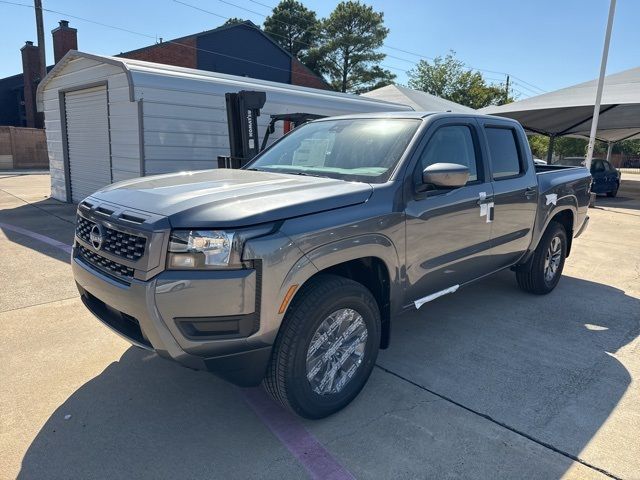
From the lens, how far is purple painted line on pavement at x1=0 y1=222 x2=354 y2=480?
245cm

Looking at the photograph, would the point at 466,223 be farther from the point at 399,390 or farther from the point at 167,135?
the point at 167,135

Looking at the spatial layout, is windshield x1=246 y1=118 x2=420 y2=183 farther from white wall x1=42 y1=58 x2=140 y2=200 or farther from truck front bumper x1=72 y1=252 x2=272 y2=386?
white wall x1=42 y1=58 x2=140 y2=200

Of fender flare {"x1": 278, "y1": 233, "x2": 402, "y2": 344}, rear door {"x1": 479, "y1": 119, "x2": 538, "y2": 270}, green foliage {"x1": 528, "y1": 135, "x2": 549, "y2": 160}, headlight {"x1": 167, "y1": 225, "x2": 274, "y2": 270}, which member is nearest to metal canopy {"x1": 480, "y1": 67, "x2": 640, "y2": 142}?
rear door {"x1": 479, "y1": 119, "x2": 538, "y2": 270}

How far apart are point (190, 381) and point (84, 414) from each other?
0.69m

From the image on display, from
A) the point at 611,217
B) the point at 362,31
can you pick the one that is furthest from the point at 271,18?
the point at 611,217

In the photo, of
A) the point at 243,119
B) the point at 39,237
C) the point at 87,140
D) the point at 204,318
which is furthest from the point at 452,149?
the point at 87,140

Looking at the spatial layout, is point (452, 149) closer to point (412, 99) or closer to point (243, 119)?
point (243, 119)

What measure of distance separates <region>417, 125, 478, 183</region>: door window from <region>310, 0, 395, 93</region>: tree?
41989 mm

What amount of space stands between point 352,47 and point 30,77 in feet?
88.1

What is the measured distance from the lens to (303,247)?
252 cm

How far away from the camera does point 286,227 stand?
8.13ft

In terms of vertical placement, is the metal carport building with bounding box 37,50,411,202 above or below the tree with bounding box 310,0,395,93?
below

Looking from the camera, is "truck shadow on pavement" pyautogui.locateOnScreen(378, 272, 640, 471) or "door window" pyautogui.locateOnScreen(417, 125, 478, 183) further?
"door window" pyautogui.locateOnScreen(417, 125, 478, 183)

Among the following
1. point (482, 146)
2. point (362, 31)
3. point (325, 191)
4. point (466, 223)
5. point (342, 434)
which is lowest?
point (342, 434)
